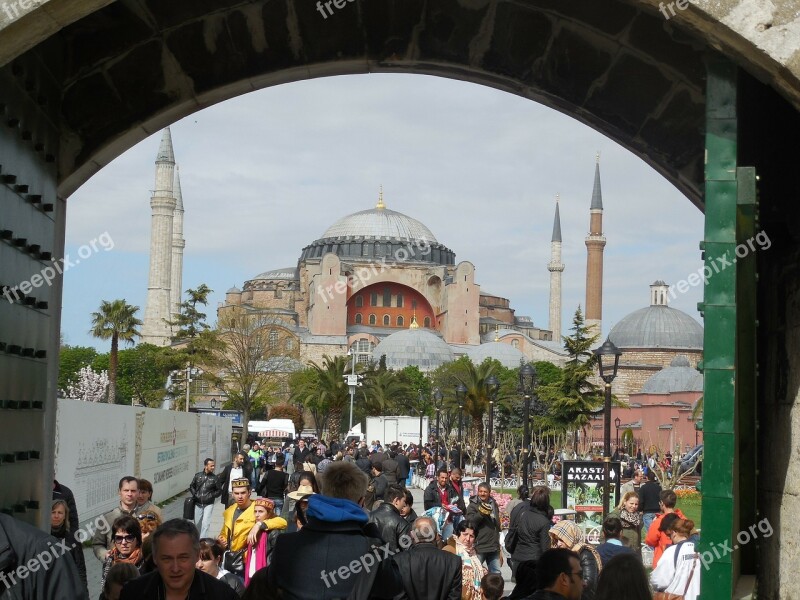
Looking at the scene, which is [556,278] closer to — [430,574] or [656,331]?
[656,331]

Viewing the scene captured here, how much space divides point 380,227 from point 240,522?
10741 cm

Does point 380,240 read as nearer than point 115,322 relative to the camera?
No

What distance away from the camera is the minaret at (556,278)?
368 ft

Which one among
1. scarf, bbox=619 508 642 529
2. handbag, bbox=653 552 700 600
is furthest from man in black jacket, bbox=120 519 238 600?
scarf, bbox=619 508 642 529

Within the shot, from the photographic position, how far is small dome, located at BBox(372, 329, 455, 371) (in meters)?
91.9

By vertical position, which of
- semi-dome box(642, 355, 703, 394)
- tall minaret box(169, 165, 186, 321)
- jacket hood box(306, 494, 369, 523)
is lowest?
jacket hood box(306, 494, 369, 523)

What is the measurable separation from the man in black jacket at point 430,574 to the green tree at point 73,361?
64.8 m

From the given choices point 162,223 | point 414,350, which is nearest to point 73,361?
point 162,223

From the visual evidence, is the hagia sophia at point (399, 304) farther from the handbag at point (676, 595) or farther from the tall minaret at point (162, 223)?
the handbag at point (676, 595)

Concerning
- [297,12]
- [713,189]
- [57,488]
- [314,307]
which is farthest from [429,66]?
[314,307]

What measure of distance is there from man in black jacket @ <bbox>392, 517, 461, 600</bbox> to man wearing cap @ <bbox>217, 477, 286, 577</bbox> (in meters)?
1.57

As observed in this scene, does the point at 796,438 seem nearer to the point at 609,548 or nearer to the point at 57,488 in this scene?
the point at 609,548

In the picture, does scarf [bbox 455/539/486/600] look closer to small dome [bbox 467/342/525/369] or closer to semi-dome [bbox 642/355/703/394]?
semi-dome [bbox 642/355/703/394]

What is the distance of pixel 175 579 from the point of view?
329 centimetres
